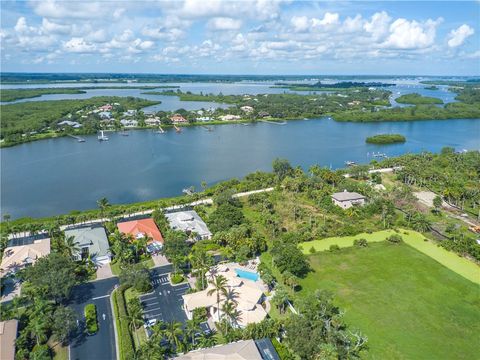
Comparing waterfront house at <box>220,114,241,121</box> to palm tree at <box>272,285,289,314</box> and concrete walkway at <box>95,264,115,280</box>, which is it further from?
palm tree at <box>272,285,289,314</box>

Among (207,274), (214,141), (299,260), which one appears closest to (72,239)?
(207,274)

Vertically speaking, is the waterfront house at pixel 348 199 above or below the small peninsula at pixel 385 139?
above

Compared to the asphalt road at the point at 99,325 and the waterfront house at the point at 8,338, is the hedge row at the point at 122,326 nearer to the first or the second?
the asphalt road at the point at 99,325

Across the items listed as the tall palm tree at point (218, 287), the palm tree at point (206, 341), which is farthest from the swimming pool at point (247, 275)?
the palm tree at point (206, 341)

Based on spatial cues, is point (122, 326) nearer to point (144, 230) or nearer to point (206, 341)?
point (206, 341)

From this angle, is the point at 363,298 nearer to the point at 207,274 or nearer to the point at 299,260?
the point at 299,260

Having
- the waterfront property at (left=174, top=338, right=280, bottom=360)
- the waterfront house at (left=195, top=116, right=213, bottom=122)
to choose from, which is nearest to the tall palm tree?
the waterfront property at (left=174, top=338, right=280, bottom=360)
